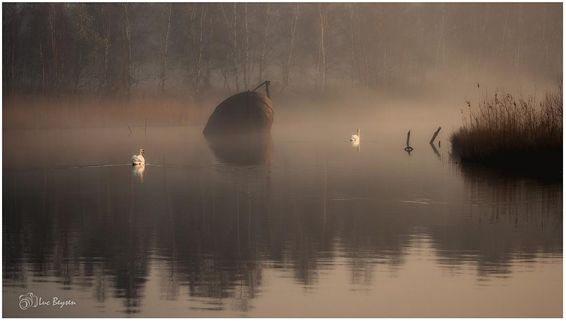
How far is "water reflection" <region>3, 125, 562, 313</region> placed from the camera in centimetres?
1107

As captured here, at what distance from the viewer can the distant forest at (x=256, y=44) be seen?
191ft

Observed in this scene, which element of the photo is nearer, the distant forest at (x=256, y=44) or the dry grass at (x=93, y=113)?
the dry grass at (x=93, y=113)

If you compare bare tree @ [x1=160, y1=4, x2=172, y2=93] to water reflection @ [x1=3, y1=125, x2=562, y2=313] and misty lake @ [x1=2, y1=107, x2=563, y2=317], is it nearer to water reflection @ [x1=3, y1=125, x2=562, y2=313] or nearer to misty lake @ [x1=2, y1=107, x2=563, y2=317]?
misty lake @ [x1=2, y1=107, x2=563, y2=317]

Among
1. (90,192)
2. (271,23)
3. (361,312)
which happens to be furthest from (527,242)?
(271,23)

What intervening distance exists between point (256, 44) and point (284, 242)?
5619 centimetres

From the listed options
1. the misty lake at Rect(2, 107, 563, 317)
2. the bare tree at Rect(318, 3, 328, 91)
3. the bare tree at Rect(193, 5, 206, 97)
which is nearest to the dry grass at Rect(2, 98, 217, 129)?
the bare tree at Rect(193, 5, 206, 97)

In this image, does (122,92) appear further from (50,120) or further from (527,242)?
(527,242)

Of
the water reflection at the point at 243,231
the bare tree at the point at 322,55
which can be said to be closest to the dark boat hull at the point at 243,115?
the bare tree at the point at 322,55

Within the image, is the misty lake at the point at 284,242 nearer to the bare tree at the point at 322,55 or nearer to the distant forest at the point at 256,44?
the distant forest at the point at 256,44

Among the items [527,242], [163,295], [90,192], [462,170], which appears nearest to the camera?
[163,295]

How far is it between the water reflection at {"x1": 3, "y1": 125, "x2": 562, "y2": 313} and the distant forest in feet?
123

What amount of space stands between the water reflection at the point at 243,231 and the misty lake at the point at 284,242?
29 millimetres

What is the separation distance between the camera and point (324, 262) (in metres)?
11.9

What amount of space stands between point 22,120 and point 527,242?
1773 inches
